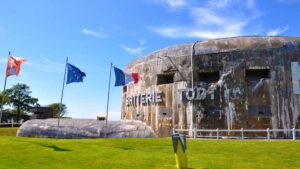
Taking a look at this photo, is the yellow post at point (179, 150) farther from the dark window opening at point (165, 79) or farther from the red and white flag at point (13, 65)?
the dark window opening at point (165, 79)

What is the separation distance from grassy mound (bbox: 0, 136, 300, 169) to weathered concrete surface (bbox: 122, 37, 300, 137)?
16.4 feet

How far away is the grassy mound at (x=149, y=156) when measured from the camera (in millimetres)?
8703

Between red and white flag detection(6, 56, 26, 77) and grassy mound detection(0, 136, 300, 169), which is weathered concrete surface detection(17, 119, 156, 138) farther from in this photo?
grassy mound detection(0, 136, 300, 169)

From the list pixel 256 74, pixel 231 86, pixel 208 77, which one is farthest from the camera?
pixel 208 77

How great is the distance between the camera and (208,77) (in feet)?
65.8

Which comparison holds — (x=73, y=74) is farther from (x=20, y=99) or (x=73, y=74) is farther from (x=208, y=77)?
(x=20, y=99)

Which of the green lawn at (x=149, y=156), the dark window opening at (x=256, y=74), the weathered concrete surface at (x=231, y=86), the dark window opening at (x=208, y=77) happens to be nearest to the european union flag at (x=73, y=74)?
the green lawn at (x=149, y=156)

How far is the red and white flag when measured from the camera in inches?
650

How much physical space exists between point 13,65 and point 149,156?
9.97 metres

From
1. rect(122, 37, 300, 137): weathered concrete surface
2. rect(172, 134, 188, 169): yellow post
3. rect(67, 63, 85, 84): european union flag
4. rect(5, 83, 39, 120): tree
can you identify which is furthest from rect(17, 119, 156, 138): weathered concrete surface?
rect(5, 83, 39, 120): tree

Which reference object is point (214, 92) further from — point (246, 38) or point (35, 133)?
point (35, 133)

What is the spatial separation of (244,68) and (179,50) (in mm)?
4341

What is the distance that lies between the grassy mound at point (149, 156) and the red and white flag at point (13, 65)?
16.9 feet

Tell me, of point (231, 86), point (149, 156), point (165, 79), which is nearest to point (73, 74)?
point (165, 79)
